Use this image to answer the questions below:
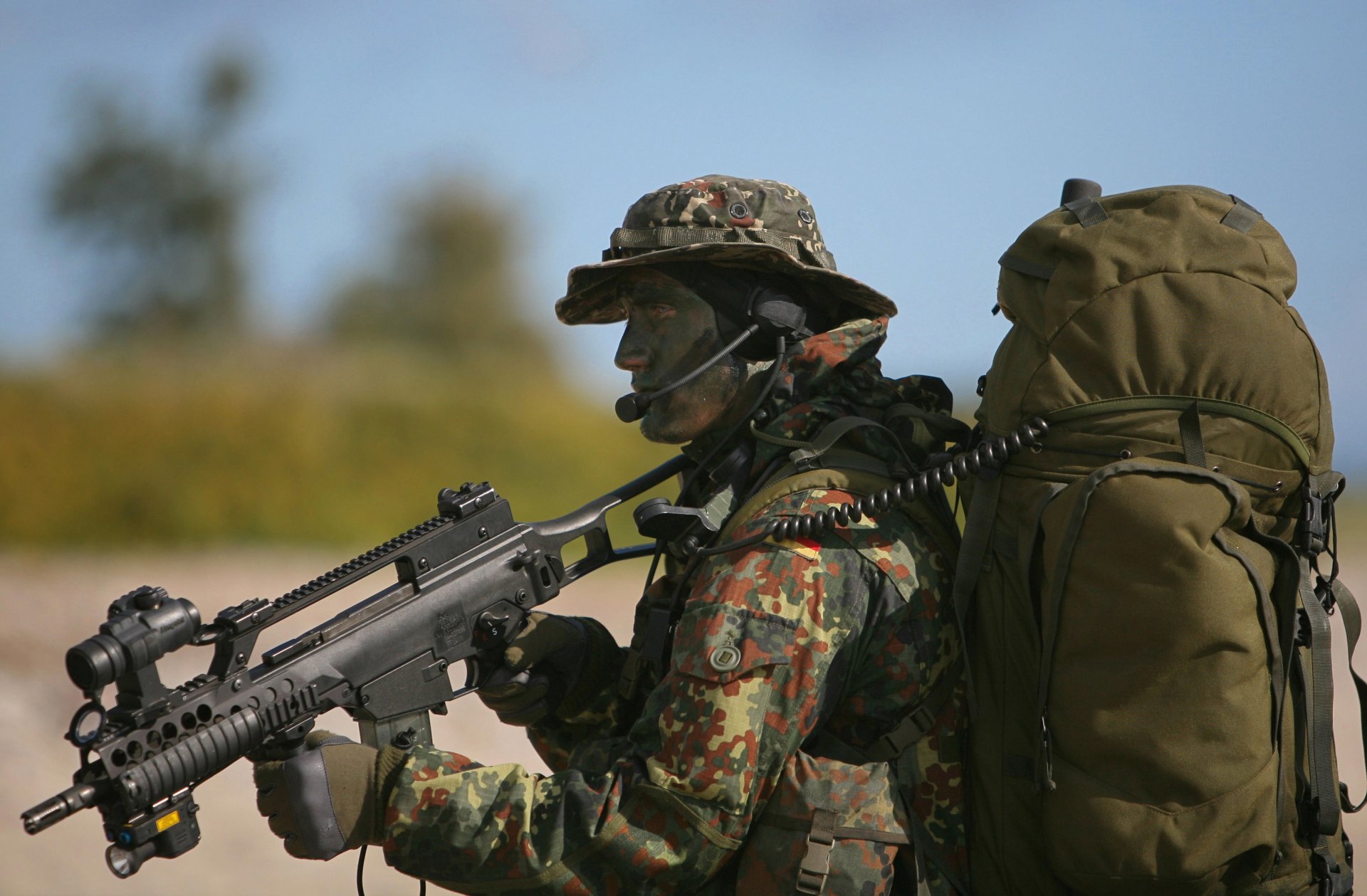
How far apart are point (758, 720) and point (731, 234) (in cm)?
160

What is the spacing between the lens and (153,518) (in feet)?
61.8

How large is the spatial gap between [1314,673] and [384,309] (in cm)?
2072

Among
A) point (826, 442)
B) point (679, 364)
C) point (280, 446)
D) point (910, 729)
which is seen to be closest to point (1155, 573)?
point (910, 729)

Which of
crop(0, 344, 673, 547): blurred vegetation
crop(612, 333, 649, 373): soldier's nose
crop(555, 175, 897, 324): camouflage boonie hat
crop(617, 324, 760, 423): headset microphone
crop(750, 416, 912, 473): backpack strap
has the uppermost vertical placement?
crop(0, 344, 673, 547): blurred vegetation

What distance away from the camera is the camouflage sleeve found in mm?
3223

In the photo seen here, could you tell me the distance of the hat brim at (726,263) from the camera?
3.99m

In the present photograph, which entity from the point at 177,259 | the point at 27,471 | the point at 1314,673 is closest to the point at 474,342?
the point at 177,259

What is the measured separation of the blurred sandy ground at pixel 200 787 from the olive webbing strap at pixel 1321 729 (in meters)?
6.27

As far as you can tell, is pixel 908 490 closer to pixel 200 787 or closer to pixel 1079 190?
pixel 1079 190

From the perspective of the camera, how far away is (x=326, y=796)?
130 inches

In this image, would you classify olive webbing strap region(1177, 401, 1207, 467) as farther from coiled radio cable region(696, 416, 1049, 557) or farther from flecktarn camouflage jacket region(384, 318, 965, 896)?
flecktarn camouflage jacket region(384, 318, 965, 896)

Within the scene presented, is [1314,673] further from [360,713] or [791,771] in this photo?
[360,713]

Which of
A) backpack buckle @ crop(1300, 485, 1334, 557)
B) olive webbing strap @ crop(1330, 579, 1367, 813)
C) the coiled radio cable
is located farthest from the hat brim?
olive webbing strap @ crop(1330, 579, 1367, 813)

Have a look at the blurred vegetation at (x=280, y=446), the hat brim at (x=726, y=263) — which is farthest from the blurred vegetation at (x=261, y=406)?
the hat brim at (x=726, y=263)
